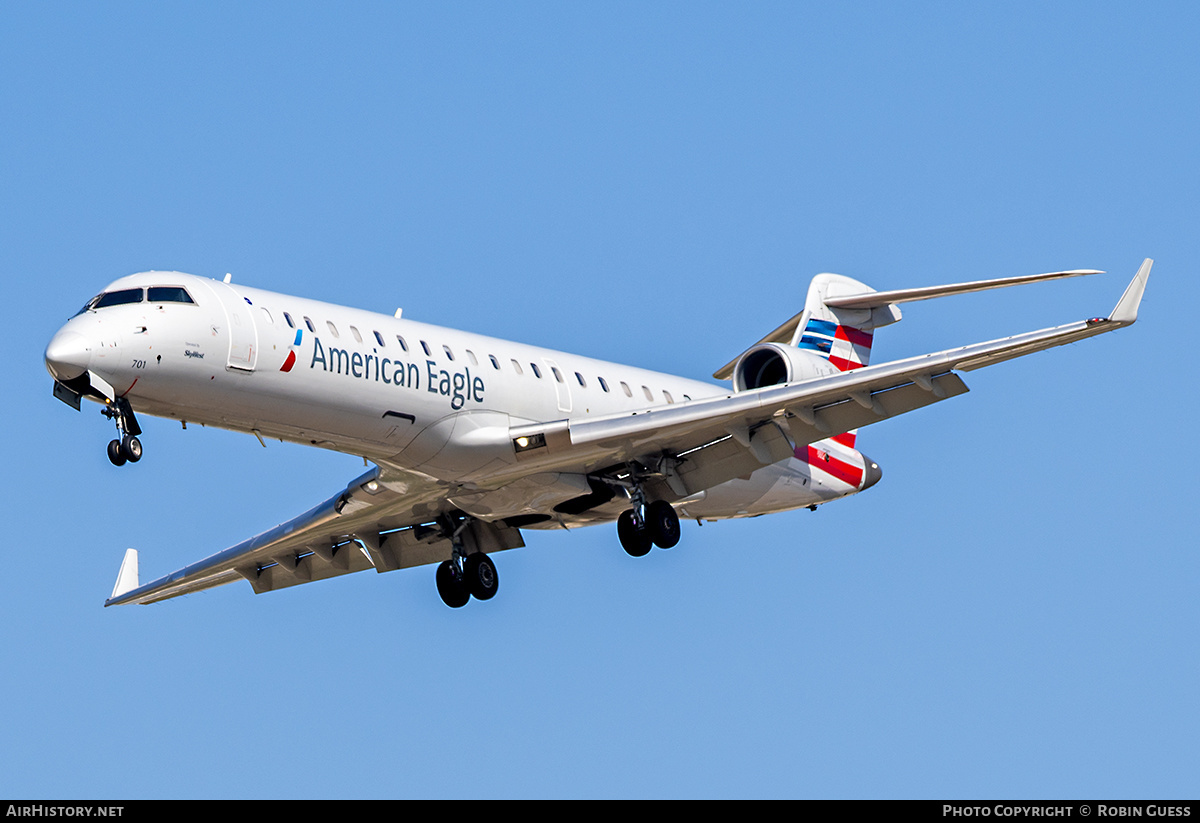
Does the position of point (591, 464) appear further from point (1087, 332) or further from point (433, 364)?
point (1087, 332)

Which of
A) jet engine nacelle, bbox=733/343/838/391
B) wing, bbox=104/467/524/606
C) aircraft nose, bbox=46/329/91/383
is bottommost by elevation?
aircraft nose, bbox=46/329/91/383

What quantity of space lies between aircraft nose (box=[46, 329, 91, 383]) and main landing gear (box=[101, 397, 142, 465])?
566mm

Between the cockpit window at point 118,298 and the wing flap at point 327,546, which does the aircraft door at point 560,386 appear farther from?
the cockpit window at point 118,298

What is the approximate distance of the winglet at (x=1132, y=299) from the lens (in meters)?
20.6

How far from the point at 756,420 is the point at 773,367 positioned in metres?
2.17

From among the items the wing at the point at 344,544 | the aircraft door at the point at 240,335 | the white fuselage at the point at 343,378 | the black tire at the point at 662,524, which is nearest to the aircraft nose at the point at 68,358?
the white fuselage at the point at 343,378

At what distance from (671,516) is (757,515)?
11.3 ft

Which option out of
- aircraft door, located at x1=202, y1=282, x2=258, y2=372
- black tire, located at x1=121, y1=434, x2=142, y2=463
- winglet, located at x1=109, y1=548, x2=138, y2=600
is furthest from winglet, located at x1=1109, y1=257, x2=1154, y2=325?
winglet, located at x1=109, y1=548, x2=138, y2=600

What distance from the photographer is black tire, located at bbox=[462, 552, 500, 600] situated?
25.1 metres

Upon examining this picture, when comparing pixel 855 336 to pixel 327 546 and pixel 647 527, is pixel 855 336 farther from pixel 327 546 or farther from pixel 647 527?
pixel 327 546

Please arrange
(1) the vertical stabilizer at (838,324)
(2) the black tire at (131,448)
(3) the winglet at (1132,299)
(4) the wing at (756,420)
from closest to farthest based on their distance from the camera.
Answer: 1. (2) the black tire at (131,448)
2. (3) the winglet at (1132,299)
3. (4) the wing at (756,420)
4. (1) the vertical stabilizer at (838,324)

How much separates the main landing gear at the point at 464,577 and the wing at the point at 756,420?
2916 mm

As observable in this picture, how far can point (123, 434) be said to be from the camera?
19422mm

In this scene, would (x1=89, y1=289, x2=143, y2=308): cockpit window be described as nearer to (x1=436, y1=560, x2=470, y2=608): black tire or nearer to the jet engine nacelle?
(x1=436, y1=560, x2=470, y2=608): black tire
